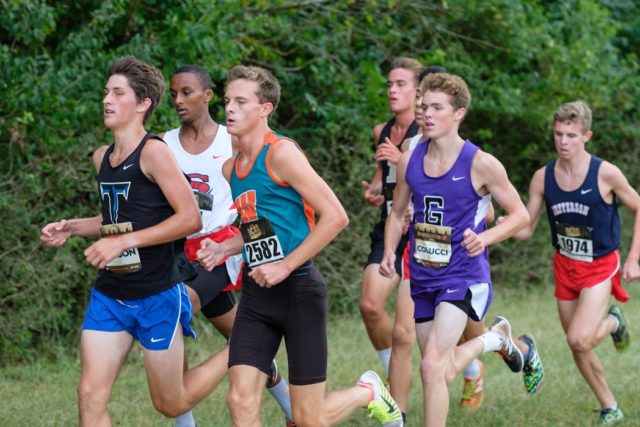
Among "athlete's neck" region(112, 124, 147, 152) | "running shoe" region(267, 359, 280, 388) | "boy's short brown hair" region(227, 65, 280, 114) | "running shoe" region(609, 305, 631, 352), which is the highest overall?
"boy's short brown hair" region(227, 65, 280, 114)

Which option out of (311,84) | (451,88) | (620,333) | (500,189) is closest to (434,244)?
(500,189)

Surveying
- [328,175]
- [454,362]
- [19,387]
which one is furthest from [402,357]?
[328,175]

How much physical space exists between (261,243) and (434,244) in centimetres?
109

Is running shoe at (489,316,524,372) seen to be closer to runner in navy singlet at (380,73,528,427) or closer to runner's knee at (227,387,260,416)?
runner in navy singlet at (380,73,528,427)

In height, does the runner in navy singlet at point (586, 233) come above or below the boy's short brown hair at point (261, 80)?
below

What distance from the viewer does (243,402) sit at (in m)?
4.88

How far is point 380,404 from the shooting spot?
576 centimetres

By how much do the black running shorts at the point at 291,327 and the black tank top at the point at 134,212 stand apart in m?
0.52

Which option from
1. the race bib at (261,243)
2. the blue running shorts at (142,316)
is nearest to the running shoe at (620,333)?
the race bib at (261,243)

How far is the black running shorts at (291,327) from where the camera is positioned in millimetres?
5016

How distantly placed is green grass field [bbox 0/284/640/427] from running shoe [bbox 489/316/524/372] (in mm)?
329

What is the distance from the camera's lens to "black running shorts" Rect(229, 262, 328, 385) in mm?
5016

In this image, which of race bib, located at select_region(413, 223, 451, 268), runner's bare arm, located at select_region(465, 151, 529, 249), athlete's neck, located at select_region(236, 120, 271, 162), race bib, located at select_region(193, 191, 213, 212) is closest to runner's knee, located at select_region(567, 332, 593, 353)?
runner's bare arm, located at select_region(465, 151, 529, 249)

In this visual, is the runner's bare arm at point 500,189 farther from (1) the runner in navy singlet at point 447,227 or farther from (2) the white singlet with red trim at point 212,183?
(2) the white singlet with red trim at point 212,183
